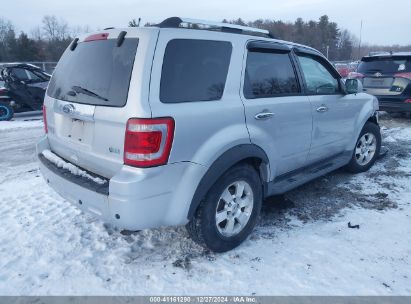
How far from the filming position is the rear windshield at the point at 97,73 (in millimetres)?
2613

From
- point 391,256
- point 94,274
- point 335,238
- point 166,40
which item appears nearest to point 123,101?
point 166,40

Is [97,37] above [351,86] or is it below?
above

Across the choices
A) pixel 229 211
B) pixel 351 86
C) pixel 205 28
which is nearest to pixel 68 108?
pixel 205 28

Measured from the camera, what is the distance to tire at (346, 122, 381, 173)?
509cm

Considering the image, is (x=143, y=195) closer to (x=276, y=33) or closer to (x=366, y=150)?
(x=366, y=150)

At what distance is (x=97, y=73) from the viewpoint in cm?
284

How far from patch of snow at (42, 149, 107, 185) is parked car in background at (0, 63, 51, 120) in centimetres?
818

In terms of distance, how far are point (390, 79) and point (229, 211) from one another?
7.25 metres

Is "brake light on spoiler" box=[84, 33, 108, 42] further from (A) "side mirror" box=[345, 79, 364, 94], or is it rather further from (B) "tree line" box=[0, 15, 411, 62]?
(B) "tree line" box=[0, 15, 411, 62]

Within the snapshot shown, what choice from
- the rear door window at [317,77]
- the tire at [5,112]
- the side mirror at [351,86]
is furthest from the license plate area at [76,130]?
the tire at [5,112]

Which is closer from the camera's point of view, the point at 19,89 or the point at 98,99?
the point at 98,99

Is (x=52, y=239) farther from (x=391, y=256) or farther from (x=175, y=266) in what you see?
(x=391, y=256)

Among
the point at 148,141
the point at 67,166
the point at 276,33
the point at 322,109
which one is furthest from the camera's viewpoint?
the point at 276,33

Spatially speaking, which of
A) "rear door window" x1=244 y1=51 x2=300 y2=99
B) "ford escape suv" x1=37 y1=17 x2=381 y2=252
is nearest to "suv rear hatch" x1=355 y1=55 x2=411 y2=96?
"ford escape suv" x1=37 y1=17 x2=381 y2=252
